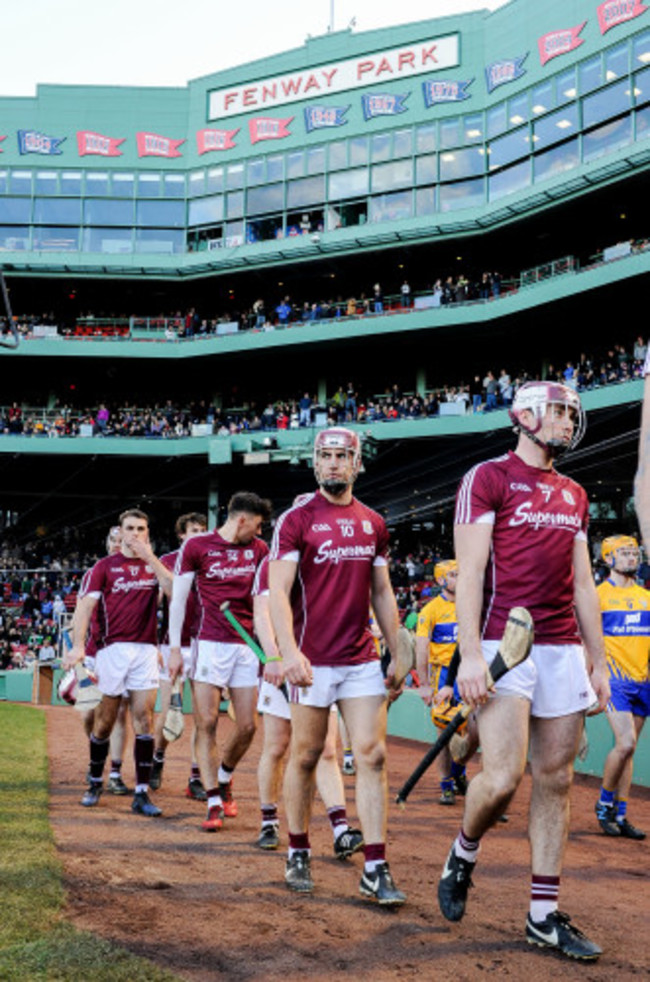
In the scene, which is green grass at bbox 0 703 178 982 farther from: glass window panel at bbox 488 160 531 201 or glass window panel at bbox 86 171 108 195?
glass window panel at bbox 86 171 108 195

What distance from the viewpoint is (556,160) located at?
32.6 meters

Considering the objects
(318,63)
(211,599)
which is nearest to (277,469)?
(318,63)

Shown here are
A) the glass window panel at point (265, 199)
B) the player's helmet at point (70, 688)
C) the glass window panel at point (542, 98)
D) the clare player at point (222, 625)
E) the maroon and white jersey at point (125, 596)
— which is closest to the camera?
the clare player at point (222, 625)

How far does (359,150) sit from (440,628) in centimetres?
3167

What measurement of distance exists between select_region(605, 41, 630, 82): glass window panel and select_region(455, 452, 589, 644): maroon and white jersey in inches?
1182

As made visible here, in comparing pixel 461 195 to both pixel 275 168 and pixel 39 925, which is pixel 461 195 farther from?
pixel 39 925

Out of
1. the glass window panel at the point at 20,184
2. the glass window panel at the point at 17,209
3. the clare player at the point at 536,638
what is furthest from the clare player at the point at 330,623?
the glass window panel at the point at 20,184

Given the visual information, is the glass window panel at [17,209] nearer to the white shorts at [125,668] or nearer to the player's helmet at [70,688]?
the player's helmet at [70,688]

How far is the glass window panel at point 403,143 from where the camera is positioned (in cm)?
3681

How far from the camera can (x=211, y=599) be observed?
795 centimetres

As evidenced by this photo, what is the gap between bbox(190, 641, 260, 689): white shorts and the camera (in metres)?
7.77

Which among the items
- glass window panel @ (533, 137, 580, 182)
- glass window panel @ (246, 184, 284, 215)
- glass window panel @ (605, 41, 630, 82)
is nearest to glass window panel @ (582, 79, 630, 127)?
glass window panel @ (605, 41, 630, 82)

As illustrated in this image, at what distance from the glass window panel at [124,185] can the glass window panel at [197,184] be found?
262 cm

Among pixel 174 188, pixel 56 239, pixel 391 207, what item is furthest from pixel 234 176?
pixel 56 239
